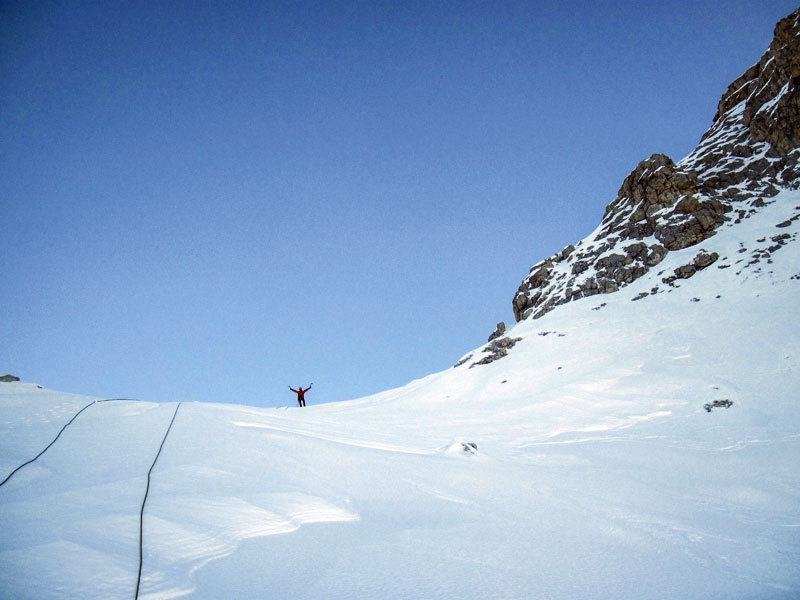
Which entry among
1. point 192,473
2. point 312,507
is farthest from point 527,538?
point 192,473

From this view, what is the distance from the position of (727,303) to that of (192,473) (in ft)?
82.1

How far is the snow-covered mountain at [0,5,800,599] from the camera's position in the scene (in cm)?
304

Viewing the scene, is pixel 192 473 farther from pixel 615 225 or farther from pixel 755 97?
pixel 755 97

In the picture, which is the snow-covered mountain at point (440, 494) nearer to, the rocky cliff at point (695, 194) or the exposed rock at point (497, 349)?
the exposed rock at point (497, 349)

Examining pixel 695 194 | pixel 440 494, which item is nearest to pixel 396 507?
pixel 440 494

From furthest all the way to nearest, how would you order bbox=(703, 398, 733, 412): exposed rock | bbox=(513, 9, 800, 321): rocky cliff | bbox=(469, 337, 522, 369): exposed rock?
bbox=(513, 9, 800, 321): rocky cliff → bbox=(469, 337, 522, 369): exposed rock → bbox=(703, 398, 733, 412): exposed rock

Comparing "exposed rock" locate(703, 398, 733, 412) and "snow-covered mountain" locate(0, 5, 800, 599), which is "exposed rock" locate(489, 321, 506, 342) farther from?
"exposed rock" locate(703, 398, 733, 412)

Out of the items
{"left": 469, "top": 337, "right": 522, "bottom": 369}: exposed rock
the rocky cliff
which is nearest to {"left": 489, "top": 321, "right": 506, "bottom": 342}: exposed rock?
the rocky cliff

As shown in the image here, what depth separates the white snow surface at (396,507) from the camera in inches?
118

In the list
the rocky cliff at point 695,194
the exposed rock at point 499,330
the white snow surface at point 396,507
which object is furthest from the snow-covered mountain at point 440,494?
the exposed rock at point 499,330

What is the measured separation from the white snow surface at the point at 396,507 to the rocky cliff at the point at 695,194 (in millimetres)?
19072

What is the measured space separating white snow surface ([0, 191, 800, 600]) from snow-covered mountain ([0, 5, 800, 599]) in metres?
0.03

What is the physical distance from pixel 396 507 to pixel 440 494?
0.87 m

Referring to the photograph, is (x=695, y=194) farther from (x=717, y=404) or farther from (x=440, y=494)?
(x=440, y=494)
